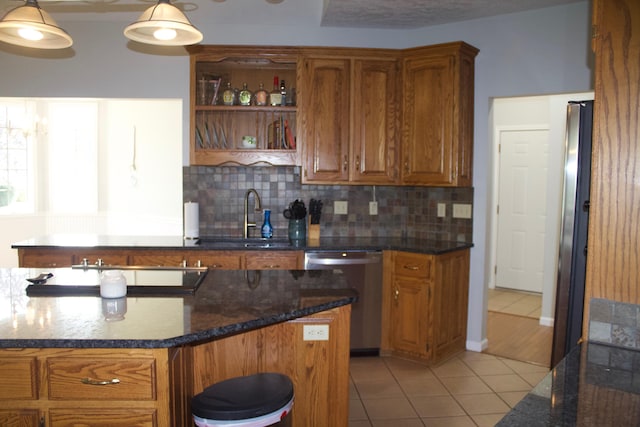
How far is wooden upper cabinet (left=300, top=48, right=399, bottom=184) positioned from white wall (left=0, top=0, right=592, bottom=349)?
0.29 m

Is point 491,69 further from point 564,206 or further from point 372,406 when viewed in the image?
point 372,406

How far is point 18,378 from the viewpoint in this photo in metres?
1.75

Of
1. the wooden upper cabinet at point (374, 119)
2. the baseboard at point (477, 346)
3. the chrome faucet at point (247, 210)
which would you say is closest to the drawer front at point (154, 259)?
the chrome faucet at point (247, 210)

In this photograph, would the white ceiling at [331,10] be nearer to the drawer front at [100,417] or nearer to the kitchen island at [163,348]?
the kitchen island at [163,348]

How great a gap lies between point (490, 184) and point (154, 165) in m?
4.03

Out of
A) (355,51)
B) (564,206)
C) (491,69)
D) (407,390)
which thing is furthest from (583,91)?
(407,390)

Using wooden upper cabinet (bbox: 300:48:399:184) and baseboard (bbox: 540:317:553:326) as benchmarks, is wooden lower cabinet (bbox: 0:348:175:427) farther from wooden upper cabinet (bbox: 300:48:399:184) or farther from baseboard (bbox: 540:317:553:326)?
baseboard (bbox: 540:317:553:326)

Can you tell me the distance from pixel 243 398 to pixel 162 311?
475 mm

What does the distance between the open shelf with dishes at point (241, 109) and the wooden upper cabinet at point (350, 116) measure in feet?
0.58

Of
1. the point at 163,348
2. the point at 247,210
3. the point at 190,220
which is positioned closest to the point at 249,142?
the point at 247,210

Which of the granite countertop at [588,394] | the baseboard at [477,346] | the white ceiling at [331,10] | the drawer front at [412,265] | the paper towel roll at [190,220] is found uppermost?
the white ceiling at [331,10]

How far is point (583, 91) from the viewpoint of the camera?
152 inches

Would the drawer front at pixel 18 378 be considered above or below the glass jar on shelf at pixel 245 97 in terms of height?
below

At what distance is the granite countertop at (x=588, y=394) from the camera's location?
3.83ft
